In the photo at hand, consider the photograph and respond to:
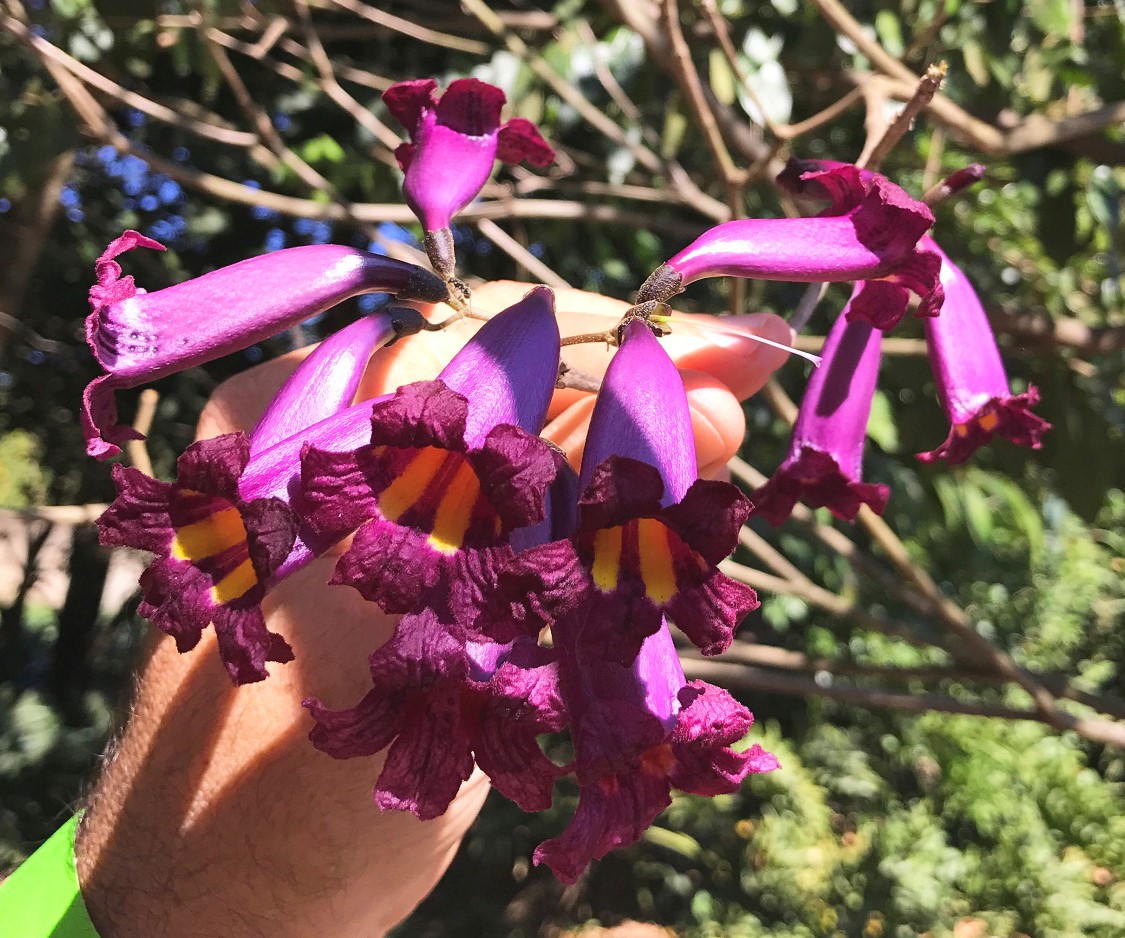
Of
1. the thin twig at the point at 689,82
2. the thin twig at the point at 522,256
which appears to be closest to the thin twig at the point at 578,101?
the thin twig at the point at 522,256

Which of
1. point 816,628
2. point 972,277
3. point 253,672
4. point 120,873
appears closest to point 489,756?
point 253,672

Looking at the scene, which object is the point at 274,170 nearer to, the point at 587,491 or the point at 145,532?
the point at 145,532

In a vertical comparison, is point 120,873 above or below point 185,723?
below

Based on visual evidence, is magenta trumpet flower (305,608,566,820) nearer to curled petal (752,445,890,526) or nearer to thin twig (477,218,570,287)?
curled petal (752,445,890,526)

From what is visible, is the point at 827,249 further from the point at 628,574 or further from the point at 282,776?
the point at 282,776

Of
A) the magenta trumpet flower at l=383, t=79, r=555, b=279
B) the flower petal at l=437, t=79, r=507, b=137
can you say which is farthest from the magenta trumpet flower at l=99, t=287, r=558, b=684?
the flower petal at l=437, t=79, r=507, b=137
